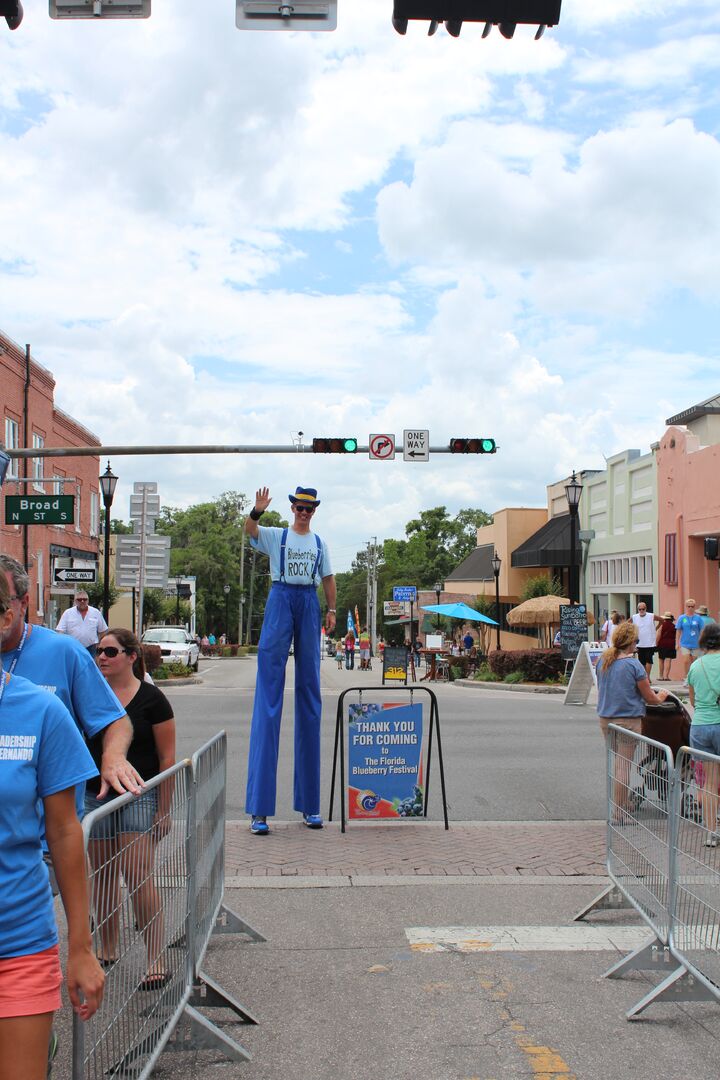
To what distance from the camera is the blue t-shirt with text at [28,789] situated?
2688 mm

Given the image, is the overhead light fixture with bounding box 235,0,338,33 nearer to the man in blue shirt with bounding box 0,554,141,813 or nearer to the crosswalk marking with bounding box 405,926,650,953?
the man in blue shirt with bounding box 0,554,141,813

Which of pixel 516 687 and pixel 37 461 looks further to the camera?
pixel 37 461

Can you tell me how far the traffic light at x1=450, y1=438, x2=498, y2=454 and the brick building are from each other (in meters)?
11.9

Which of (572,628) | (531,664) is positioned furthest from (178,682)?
(572,628)

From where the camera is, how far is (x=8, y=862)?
2.70 metres

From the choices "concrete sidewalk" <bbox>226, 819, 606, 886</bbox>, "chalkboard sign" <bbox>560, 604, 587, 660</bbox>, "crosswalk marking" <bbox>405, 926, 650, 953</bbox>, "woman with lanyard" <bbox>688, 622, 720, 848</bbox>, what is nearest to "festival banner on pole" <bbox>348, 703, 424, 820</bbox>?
"concrete sidewalk" <bbox>226, 819, 606, 886</bbox>

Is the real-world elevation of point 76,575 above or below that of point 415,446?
below

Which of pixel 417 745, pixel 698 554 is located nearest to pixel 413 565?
pixel 698 554

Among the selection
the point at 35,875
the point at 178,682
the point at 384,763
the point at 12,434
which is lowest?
the point at 178,682

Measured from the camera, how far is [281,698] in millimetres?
8578

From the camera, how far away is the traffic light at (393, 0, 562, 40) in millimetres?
5824

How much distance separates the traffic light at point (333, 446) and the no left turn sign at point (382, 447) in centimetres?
39

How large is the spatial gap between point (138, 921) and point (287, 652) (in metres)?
5.05

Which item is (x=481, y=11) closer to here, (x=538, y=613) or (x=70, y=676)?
(x=70, y=676)
